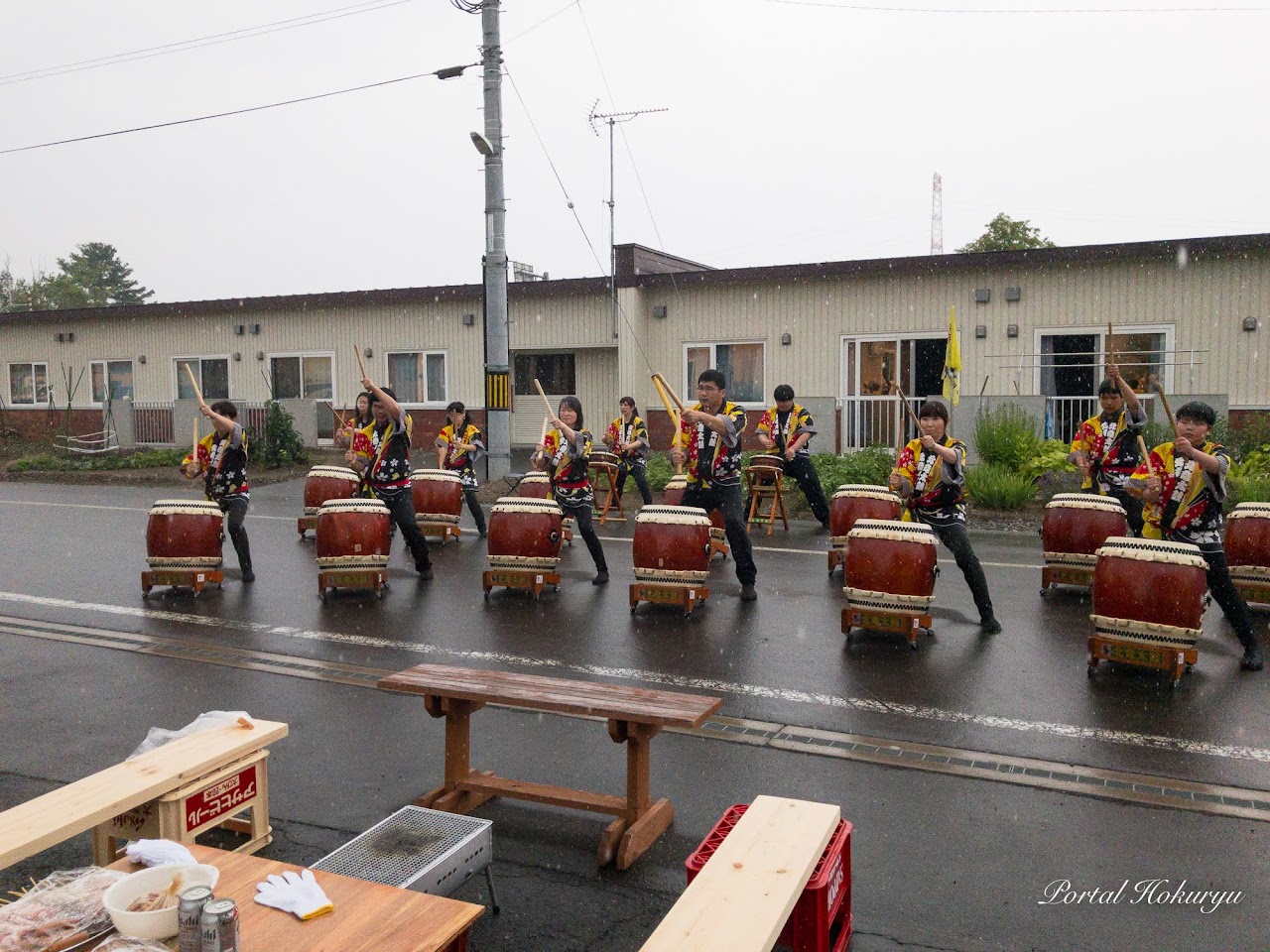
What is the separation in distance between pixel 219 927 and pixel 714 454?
7063 mm

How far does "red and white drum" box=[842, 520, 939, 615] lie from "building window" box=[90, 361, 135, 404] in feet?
81.5

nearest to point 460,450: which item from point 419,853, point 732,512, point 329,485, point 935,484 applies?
point 329,485

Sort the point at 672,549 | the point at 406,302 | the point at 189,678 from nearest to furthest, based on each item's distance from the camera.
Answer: the point at 189,678, the point at 672,549, the point at 406,302

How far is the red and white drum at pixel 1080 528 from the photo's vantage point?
31.3 feet

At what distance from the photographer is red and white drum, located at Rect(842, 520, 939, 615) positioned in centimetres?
796

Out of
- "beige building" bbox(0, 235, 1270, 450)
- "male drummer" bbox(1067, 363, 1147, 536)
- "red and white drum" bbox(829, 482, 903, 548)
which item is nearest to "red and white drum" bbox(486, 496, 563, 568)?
"red and white drum" bbox(829, 482, 903, 548)

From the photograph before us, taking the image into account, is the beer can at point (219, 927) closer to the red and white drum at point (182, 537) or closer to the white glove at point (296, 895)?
the white glove at point (296, 895)

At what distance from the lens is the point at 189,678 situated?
24.0 ft

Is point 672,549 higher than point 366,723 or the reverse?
higher

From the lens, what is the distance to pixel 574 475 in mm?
11039

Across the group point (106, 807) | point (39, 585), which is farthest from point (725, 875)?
point (39, 585)

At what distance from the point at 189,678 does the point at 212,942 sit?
488 centimetres

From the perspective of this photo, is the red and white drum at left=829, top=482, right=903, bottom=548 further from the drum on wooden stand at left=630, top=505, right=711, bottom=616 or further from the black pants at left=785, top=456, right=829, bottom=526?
the black pants at left=785, top=456, right=829, bottom=526

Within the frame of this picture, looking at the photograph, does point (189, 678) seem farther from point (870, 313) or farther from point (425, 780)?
point (870, 313)
